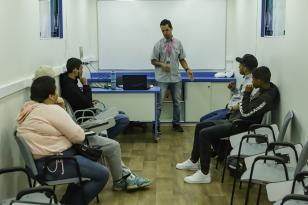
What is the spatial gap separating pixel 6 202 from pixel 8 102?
1014 millimetres

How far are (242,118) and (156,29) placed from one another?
3366 millimetres

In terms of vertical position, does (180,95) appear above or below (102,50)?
below

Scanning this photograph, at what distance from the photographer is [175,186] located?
4434 mm

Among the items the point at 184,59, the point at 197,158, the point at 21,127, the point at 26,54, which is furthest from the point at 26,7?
the point at 184,59

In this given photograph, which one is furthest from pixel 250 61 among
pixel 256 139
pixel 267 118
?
pixel 256 139

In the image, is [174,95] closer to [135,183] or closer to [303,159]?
[135,183]

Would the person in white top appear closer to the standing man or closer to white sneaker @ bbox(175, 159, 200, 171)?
white sneaker @ bbox(175, 159, 200, 171)

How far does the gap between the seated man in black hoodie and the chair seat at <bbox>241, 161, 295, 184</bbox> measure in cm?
88

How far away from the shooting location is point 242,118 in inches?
172

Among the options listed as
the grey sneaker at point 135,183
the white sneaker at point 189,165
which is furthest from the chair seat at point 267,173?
the white sneaker at point 189,165

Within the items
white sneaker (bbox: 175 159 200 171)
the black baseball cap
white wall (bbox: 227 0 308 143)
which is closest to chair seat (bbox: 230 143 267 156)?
white wall (bbox: 227 0 308 143)

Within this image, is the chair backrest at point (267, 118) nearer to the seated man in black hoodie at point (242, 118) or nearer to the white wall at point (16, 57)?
the seated man in black hoodie at point (242, 118)

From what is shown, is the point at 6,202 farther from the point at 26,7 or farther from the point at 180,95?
the point at 180,95

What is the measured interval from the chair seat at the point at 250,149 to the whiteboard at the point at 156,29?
362 cm
